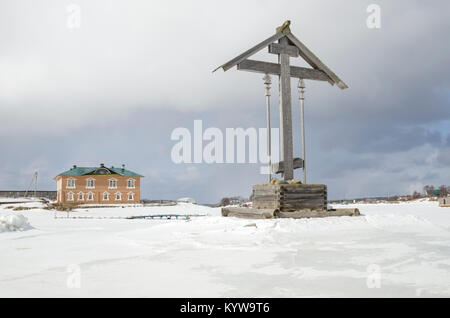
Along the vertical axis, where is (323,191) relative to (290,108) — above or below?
below

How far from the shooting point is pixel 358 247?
6469mm

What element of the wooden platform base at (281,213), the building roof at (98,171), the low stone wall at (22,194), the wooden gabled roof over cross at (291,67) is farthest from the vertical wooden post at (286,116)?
the low stone wall at (22,194)

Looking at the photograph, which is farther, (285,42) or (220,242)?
(285,42)

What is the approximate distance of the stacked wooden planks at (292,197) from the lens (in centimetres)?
1059

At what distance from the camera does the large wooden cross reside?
1160 cm

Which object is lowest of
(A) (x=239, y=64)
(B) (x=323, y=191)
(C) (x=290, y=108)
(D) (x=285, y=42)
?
(B) (x=323, y=191)

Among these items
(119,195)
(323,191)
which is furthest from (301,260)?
(119,195)

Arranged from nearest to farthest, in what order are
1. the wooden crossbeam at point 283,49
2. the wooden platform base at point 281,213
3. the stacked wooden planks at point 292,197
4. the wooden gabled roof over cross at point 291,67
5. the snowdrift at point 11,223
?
the snowdrift at point 11,223 → the wooden platform base at point 281,213 → the stacked wooden planks at point 292,197 → the wooden gabled roof over cross at point 291,67 → the wooden crossbeam at point 283,49

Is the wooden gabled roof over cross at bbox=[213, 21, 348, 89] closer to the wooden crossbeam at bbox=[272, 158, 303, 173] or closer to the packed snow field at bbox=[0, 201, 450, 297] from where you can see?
the wooden crossbeam at bbox=[272, 158, 303, 173]

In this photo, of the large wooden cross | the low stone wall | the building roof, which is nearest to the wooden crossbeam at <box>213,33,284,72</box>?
the large wooden cross

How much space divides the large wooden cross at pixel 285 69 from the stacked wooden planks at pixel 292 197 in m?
0.84

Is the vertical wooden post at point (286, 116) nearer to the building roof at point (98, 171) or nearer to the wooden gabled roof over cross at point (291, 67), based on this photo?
the wooden gabled roof over cross at point (291, 67)
